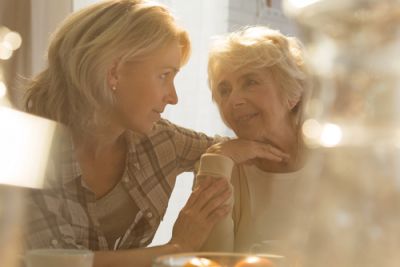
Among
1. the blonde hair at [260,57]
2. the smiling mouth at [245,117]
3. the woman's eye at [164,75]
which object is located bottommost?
the smiling mouth at [245,117]

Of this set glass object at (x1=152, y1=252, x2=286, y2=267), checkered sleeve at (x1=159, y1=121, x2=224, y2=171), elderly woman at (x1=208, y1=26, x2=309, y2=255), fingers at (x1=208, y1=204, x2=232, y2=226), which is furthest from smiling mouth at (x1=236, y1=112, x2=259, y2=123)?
glass object at (x1=152, y1=252, x2=286, y2=267)

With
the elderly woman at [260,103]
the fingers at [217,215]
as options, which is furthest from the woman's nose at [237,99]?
the fingers at [217,215]

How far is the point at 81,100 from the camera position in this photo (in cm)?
139

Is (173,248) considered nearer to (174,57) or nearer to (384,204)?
(174,57)

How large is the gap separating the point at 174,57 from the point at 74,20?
0.74 feet

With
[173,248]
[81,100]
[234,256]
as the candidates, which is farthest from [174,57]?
[234,256]

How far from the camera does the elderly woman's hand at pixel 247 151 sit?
1330 millimetres

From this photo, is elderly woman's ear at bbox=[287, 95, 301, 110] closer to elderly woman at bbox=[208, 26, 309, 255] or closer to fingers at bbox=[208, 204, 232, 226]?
elderly woman at bbox=[208, 26, 309, 255]

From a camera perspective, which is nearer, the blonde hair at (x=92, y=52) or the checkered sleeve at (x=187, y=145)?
the blonde hair at (x=92, y=52)

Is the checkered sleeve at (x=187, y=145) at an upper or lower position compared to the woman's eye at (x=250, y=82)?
lower

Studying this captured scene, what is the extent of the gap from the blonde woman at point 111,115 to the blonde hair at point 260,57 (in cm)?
9

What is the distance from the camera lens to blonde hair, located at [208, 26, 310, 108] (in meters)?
1.36

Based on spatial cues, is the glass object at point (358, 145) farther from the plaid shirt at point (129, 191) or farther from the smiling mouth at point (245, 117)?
the smiling mouth at point (245, 117)

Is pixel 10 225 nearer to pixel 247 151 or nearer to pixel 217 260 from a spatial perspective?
pixel 217 260
